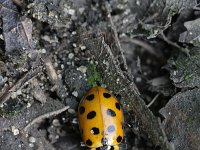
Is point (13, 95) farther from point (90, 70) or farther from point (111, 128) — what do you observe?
point (111, 128)

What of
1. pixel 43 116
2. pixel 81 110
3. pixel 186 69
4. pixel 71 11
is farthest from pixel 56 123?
pixel 186 69

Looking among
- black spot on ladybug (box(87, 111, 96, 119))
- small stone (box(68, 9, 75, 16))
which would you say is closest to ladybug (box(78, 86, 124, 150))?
black spot on ladybug (box(87, 111, 96, 119))

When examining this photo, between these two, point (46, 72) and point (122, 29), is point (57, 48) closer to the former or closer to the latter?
point (46, 72)

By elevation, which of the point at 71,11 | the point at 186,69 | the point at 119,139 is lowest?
the point at 119,139

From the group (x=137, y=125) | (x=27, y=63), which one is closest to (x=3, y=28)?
(x=27, y=63)

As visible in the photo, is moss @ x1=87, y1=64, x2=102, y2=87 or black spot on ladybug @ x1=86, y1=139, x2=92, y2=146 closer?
black spot on ladybug @ x1=86, y1=139, x2=92, y2=146

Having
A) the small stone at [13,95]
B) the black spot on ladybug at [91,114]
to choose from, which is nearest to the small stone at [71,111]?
the black spot on ladybug at [91,114]

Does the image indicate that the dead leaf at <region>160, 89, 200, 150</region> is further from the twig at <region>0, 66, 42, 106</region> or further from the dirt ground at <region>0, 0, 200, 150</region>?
the twig at <region>0, 66, 42, 106</region>
